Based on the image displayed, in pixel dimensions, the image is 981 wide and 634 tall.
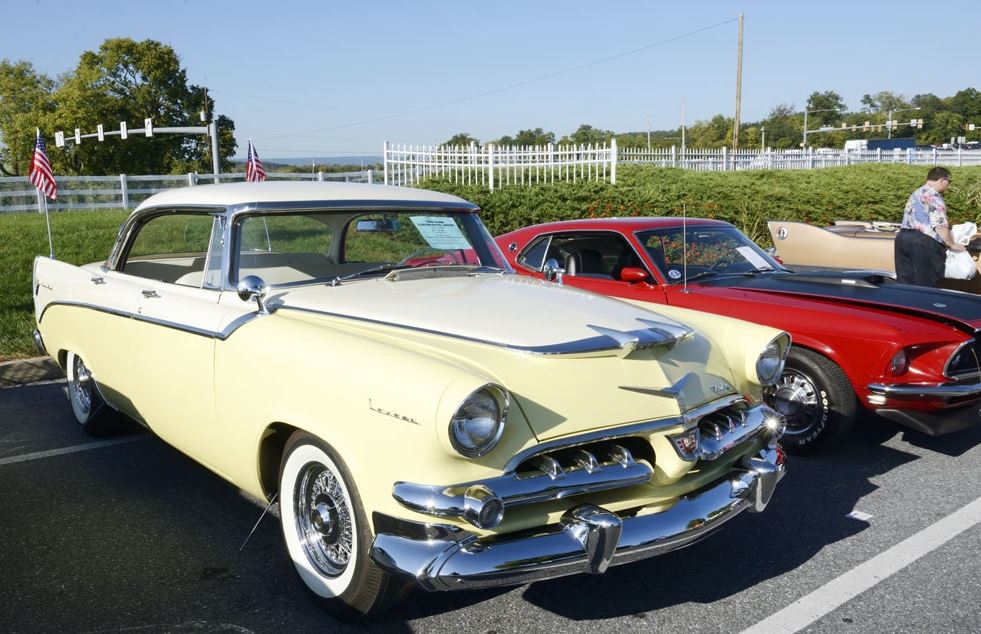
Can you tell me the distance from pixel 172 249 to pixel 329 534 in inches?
103

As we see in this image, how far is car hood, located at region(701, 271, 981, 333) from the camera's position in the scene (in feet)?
15.9

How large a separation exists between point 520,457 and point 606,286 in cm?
355

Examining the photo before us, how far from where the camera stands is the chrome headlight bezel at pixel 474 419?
8.38 feet

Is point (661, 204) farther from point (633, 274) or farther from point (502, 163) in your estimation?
point (633, 274)

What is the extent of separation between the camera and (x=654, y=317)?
356cm

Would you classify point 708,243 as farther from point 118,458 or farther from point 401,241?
point 118,458

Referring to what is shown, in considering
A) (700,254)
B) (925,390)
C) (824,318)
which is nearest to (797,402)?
(824,318)

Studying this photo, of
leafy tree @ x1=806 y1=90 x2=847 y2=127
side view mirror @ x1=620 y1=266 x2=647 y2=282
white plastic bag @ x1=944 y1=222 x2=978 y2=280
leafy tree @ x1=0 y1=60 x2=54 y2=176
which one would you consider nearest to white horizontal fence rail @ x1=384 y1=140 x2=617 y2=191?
white plastic bag @ x1=944 y1=222 x2=978 y2=280

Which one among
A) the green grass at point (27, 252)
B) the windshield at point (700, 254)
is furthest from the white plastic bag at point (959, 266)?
the green grass at point (27, 252)

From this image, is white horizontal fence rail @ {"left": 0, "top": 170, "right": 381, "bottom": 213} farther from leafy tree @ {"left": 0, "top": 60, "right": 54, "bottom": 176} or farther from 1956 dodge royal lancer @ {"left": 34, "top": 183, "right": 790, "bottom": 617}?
leafy tree @ {"left": 0, "top": 60, "right": 54, "bottom": 176}

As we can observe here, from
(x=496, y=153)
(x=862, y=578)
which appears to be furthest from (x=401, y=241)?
(x=496, y=153)

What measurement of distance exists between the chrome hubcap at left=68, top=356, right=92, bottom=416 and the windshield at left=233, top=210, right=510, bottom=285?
1892mm

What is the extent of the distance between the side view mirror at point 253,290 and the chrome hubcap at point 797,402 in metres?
3.01

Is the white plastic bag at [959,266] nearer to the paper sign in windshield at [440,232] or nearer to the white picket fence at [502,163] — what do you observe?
the paper sign in windshield at [440,232]
